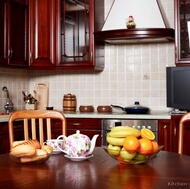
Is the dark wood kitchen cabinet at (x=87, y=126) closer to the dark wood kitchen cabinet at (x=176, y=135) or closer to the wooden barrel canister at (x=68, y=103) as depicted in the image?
the wooden barrel canister at (x=68, y=103)

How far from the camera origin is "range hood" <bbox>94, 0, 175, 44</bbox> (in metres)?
3.96

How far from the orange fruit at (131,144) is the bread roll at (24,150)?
1.30ft

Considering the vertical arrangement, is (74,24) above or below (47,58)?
above

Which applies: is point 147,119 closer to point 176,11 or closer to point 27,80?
point 176,11

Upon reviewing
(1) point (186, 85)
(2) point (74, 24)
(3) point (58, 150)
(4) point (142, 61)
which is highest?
(2) point (74, 24)

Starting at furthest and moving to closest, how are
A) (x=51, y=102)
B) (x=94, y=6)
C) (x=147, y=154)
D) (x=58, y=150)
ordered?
(x=51, y=102), (x=94, y=6), (x=58, y=150), (x=147, y=154)

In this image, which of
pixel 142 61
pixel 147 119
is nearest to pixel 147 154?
pixel 147 119

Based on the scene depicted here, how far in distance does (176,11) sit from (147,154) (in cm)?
257

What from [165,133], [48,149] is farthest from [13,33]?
[48,149]

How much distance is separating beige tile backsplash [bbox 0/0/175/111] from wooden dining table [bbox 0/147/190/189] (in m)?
2.56

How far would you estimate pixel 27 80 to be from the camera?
4.88 m

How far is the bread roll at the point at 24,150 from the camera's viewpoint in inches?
67.5

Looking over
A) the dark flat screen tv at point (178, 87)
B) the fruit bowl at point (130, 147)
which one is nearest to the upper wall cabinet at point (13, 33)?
the dark flat screen tv at point (178, 87)

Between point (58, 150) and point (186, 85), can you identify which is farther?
point (186, 85)
